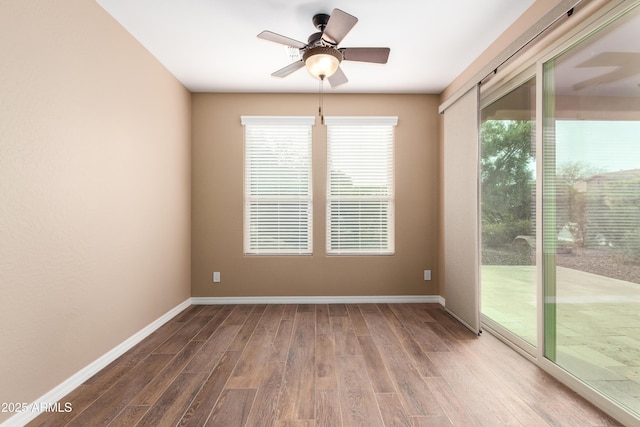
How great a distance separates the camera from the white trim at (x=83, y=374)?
181 centimetres

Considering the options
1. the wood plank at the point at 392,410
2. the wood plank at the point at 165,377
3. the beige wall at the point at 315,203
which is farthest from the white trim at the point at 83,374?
the wood plank at the point at 392,410

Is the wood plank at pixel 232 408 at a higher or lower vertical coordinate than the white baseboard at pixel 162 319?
lower

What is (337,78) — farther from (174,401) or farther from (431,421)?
(174,401)

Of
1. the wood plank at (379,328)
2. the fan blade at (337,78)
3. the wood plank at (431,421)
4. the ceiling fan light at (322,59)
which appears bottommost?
the wood plank at (431,421)

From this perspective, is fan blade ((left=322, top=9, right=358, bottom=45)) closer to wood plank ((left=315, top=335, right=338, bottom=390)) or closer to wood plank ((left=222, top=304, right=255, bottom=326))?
wood plank ((left=315, top=335, right=338, bottom=390))

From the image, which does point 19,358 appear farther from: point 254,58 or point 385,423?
point 254,58

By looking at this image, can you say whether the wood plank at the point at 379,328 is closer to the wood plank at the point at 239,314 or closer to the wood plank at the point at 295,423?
the wood plank at the point at 295,423

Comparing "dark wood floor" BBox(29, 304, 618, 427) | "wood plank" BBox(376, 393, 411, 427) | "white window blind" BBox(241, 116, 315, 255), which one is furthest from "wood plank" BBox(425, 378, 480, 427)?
"white window blind" BBox(241, 116, 315, 255)

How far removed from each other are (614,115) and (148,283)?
3.89 m

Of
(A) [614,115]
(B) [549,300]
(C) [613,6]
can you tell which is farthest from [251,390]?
(C) [613,6]

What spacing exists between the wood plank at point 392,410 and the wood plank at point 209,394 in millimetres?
1034

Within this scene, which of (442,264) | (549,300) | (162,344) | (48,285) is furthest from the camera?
(442,264)

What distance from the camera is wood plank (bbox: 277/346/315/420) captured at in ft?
6.28

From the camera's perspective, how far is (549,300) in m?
2.39
